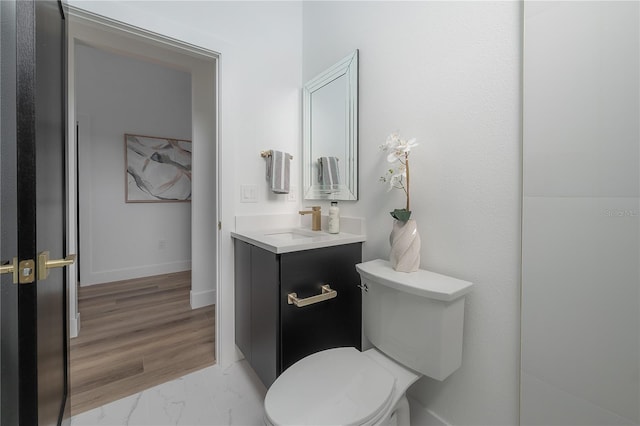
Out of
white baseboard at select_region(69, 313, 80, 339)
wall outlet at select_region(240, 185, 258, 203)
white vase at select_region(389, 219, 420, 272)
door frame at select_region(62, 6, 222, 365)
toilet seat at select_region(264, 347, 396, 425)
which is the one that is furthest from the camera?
white baseboard at select_region(69, 313, 80, 339)

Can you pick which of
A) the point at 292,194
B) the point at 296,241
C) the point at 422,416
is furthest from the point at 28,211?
the point at 422,416

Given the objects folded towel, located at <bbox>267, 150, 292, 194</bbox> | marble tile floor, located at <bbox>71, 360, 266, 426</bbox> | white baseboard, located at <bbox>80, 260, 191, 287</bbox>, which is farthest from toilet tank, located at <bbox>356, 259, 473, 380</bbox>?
white baseboard, located at <bbox>80, 260, 191, 287</bbox>

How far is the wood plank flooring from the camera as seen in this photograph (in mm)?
1491

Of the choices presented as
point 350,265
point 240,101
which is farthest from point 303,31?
point 350,265

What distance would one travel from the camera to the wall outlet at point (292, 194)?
1.93m

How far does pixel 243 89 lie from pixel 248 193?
2.20 ft

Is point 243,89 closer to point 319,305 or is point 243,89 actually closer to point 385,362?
point 319,305

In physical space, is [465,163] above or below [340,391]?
above

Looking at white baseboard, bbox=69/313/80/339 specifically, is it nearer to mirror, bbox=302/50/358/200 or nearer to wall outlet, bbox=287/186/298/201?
wall outlet, bbox=287/186/298/201

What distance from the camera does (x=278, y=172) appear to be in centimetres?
178

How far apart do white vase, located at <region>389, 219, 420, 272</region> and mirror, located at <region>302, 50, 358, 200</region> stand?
0.47 metres

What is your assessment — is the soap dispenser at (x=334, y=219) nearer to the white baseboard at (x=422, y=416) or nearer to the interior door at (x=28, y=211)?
the white baseboard at (x=422, y=416)

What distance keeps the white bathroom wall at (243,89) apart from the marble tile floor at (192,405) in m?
0.20

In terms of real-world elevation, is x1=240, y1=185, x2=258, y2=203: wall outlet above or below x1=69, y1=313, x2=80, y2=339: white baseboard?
above
